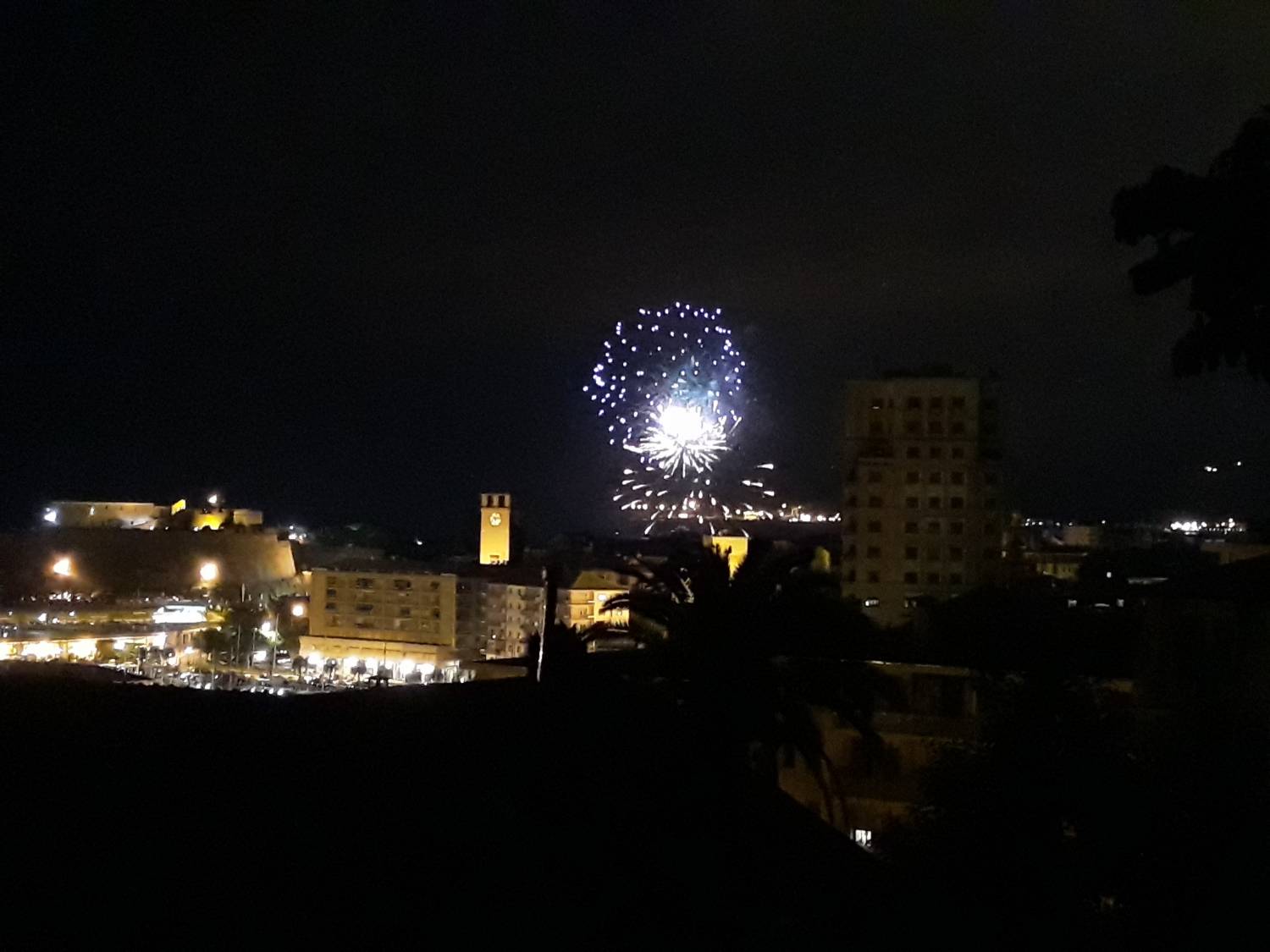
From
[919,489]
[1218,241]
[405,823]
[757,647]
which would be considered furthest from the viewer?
[919,489]

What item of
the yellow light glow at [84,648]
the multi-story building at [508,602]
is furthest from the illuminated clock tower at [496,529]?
the yellow light glow at [84,648]

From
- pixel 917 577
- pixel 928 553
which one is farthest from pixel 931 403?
pixel 917 577

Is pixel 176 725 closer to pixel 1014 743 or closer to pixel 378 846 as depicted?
pixel 378 846

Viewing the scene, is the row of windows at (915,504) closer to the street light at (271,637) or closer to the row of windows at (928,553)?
the row of windows at (928,553)

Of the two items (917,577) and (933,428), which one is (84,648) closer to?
(917,577)

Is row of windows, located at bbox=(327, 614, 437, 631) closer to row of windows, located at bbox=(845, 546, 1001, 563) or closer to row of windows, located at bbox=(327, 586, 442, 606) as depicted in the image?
row of windows, located at bbox=(327, 586, 442, 606)

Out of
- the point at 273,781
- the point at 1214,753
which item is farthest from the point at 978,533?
the point at 273,781
